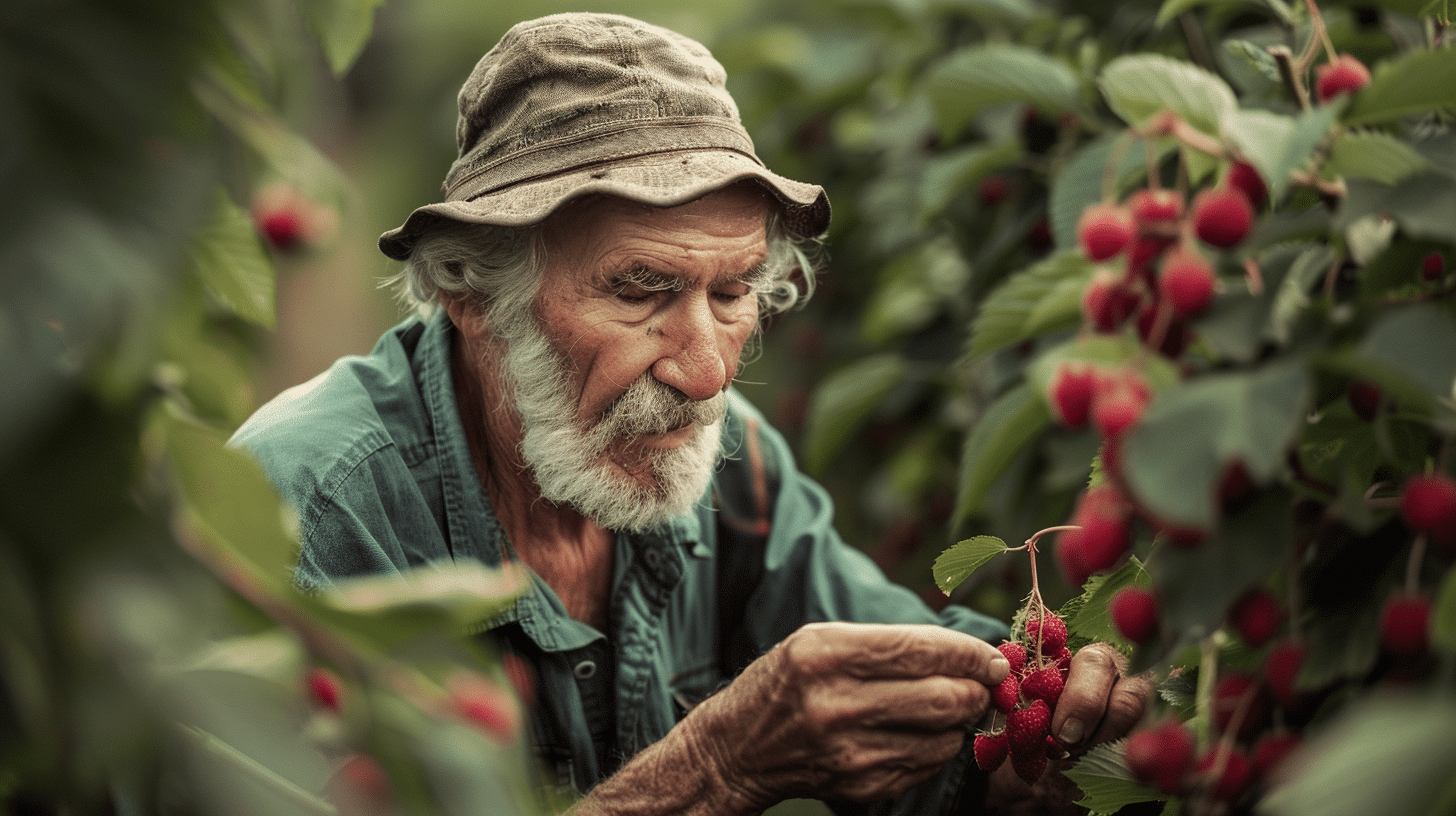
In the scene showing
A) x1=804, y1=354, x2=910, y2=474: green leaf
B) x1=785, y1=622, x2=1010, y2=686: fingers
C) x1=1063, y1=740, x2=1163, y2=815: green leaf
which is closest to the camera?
x1=1063, y1=740, x2=1163, y2=815: green leaf

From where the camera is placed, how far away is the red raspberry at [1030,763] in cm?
136

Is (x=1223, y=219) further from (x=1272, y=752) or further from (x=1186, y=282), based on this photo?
(x=1272, y=752)

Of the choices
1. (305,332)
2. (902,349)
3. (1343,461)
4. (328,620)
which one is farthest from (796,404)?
(305,332)

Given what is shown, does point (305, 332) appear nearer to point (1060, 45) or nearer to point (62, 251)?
point (1060, 45)

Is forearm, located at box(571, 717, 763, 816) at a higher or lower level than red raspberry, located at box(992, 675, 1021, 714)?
lower

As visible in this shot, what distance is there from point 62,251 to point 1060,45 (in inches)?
92.4

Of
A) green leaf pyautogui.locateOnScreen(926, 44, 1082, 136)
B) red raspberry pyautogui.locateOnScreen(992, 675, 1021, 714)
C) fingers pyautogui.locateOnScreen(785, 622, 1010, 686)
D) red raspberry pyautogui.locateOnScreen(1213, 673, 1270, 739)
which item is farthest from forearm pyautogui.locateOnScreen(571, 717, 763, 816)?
green leaf pyautogui.locateOnScreen(926, 44, 1082, 136)

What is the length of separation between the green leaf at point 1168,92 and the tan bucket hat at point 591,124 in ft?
2.37

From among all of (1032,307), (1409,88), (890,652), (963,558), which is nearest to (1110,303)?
A: (1409,88)

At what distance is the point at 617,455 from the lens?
5.92 ft

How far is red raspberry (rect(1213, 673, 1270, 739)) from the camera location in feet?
2.84

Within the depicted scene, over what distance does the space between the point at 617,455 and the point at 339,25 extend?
3.31 ft

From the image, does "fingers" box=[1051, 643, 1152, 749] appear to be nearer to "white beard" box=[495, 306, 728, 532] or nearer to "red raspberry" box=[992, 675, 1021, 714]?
"red raspberry" box=[992, 675, 1021, 714]

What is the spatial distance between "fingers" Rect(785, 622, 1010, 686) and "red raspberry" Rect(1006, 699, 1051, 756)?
2.0 inches
